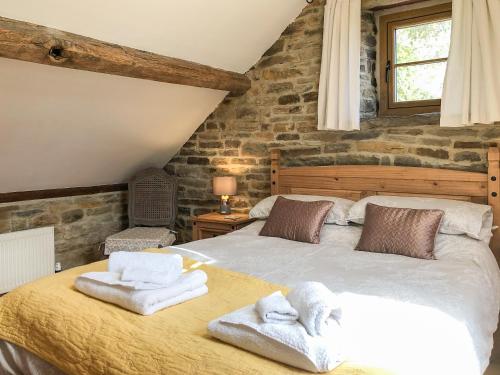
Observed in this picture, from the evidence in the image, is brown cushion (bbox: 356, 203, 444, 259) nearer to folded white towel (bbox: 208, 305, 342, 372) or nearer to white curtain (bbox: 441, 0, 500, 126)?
white curtain (bbox: 441, 0, 500, 126)

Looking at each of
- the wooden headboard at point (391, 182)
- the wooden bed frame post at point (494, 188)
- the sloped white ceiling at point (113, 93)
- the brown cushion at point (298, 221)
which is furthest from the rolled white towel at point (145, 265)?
the wooden bed frame post at point (494, 188)

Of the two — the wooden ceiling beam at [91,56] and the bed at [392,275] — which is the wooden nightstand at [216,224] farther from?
the wooden ceiling beam at [91,56]

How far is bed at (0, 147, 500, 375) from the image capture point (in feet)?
5.12

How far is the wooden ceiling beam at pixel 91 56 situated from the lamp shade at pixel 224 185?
2.78 feet

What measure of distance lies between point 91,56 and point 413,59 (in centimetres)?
240

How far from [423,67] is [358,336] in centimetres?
268

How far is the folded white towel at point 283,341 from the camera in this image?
137 cm

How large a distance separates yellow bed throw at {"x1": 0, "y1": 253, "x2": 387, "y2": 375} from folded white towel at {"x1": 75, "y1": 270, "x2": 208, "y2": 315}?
1.2 inches

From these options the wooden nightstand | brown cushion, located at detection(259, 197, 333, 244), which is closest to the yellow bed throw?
brown cushion, located at detection(259, 197, 333, 244)

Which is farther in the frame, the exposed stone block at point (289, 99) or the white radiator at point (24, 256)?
the exposed stone block at point (289, 99)

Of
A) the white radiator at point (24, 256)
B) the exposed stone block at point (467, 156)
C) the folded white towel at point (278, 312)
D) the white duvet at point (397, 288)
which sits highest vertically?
the exposed stone block at point (467, 156)

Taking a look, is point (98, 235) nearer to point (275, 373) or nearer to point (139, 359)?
point (139, 359)

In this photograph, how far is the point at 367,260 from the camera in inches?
105

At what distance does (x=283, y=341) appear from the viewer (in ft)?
4.65
